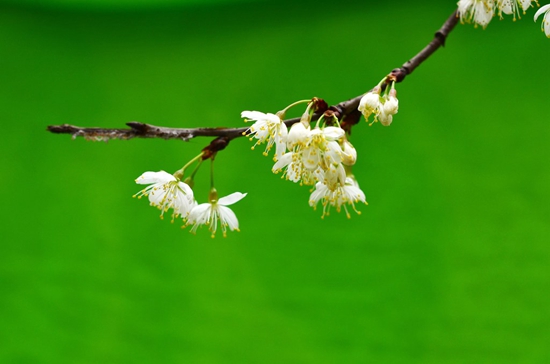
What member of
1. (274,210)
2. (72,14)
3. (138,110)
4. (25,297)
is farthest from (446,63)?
(25,297)

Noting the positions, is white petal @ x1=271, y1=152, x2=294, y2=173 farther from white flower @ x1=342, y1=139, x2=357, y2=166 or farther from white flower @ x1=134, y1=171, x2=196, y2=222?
white flower @ x1=134, y1=171, x2=196, y2=222

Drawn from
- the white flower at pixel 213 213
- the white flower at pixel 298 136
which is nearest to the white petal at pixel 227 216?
the white flower at pixel 213 213

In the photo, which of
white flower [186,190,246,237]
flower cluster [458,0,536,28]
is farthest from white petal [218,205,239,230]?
flower cluster [458,0,536,28]

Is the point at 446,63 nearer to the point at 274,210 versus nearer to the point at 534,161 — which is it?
the point at 534,161

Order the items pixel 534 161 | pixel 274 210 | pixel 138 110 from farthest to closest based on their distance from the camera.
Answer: pixel 138 110, pixel 274 210, pixel 534 161

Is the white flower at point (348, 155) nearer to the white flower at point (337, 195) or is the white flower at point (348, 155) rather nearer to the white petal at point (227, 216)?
the white flower at point (337, 195)
